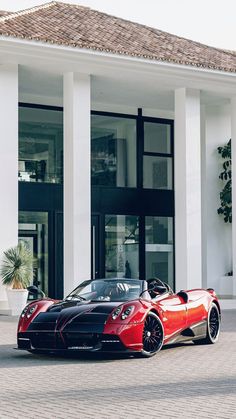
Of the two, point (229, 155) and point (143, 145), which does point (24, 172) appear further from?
point (229, 155)

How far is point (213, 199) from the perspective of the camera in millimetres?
30125

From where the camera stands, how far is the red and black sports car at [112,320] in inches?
481

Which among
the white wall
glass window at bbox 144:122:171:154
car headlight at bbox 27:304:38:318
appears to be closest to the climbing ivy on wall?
the white wall

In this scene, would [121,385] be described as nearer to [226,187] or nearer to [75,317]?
[75,317]

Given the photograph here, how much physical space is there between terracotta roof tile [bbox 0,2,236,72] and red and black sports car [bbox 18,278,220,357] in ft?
32.8

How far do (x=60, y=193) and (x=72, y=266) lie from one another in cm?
378

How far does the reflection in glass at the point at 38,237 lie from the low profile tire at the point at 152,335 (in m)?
13.7

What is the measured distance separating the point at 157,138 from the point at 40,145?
14.8ft

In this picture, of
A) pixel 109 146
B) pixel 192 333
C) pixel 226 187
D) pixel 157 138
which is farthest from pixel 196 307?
pixel 226 187

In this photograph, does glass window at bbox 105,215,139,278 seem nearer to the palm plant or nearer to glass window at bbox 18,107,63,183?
glass window at bbox 18,107,63,183

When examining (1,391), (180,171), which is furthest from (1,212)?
(1,391)

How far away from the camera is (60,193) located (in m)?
26.6

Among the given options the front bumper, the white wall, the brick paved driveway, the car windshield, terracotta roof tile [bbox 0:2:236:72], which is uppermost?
terracotta roof tile [bbox 0:2:236:72]

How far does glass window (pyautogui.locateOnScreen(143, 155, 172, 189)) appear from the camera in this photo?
1142 inches
